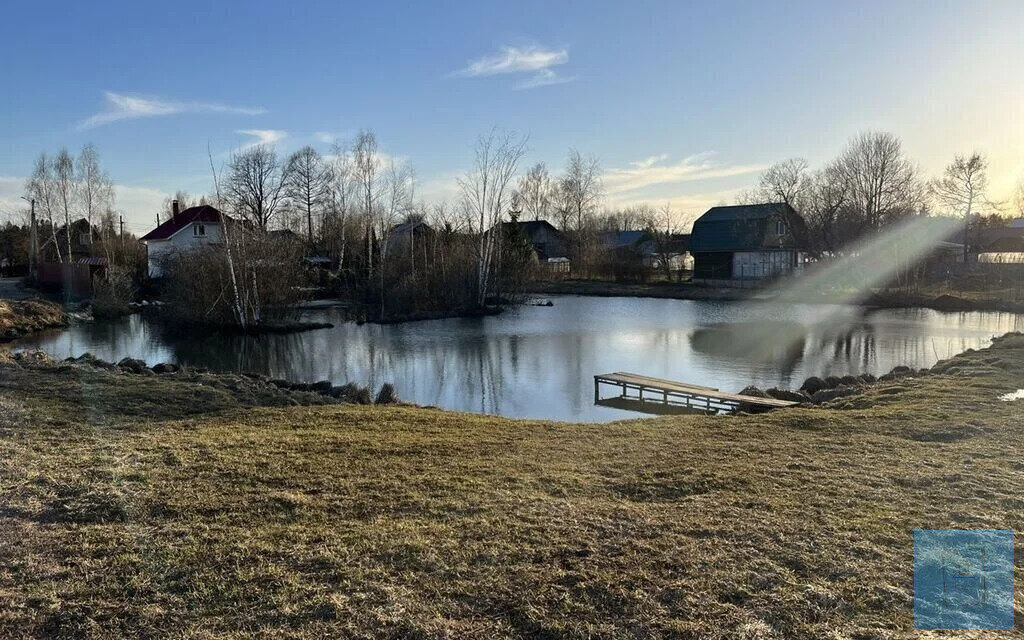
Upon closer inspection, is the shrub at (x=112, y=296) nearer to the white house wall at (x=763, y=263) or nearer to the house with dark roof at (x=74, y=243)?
the house with dark roof at (x=74, y=243)

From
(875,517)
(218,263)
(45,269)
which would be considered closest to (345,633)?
(875,517)

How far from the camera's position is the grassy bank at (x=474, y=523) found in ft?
10.5

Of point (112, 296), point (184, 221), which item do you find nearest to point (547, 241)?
point (184, 221)

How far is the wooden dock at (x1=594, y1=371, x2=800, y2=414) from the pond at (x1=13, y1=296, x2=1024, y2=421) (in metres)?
0.55

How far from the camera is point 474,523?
14.2 feet

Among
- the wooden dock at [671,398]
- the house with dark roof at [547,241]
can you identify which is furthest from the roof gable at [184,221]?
the wooden dock at [671,398]

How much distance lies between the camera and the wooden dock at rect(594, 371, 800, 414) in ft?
35.4

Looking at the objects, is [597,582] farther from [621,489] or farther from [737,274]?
[737,274]

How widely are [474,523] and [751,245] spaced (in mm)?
44068

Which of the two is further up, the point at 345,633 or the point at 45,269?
the point at 45,269

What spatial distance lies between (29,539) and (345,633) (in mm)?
2295

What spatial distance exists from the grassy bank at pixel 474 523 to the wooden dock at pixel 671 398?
2.93 m

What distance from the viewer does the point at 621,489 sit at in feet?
17.3

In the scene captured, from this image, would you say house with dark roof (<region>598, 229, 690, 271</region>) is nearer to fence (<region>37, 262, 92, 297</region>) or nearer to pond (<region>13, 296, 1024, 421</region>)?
pond (<region>13, 296, 1024, 421</region>)
